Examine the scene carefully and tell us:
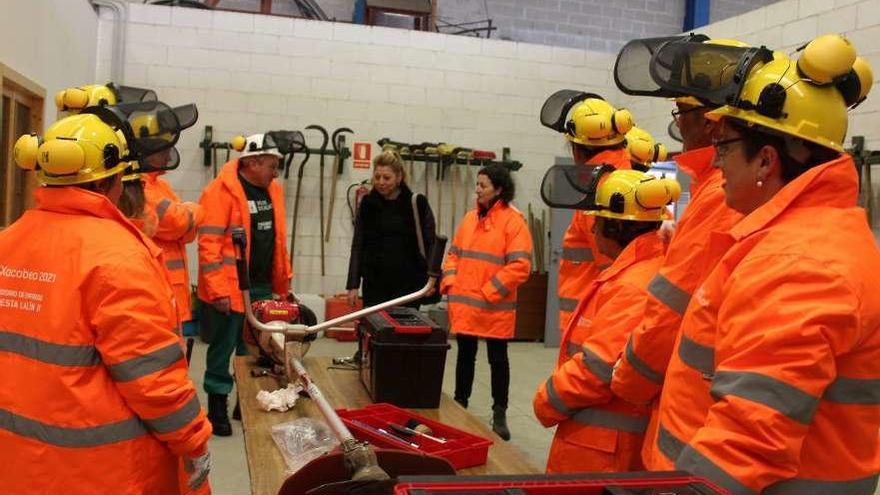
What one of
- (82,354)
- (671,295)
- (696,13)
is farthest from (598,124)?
(696,13)

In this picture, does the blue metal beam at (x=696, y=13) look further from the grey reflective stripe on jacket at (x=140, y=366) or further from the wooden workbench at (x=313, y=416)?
the grey reflective stripe on jacket at (x=140, y=366)

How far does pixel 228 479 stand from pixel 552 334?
423cm

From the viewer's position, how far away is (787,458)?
1.11 m

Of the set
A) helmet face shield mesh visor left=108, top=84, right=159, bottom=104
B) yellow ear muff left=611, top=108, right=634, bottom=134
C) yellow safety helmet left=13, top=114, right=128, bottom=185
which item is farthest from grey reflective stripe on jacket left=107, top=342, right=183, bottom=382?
helmet face shield mesh visor left=108, top=84, right=159, bottom=104

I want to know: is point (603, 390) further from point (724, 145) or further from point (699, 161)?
point (724, 145)

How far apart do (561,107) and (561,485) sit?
2.56 meters

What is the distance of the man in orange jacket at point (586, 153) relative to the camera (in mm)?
3086

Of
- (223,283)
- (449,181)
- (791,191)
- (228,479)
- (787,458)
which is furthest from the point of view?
(449,181)

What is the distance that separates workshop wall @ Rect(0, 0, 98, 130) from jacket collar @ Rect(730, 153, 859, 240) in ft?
12.9

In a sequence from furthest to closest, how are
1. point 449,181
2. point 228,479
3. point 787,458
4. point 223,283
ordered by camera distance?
1. point 449,181
2. point 223,283
3. point 228,479
4. point 787,458

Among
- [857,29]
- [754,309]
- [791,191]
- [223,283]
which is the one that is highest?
[857,29]

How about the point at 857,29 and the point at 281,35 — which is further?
the point at 281,35

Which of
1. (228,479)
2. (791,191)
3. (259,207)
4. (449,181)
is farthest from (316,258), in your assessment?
(791,191)

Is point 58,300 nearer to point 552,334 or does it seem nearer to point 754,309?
point 754,309
